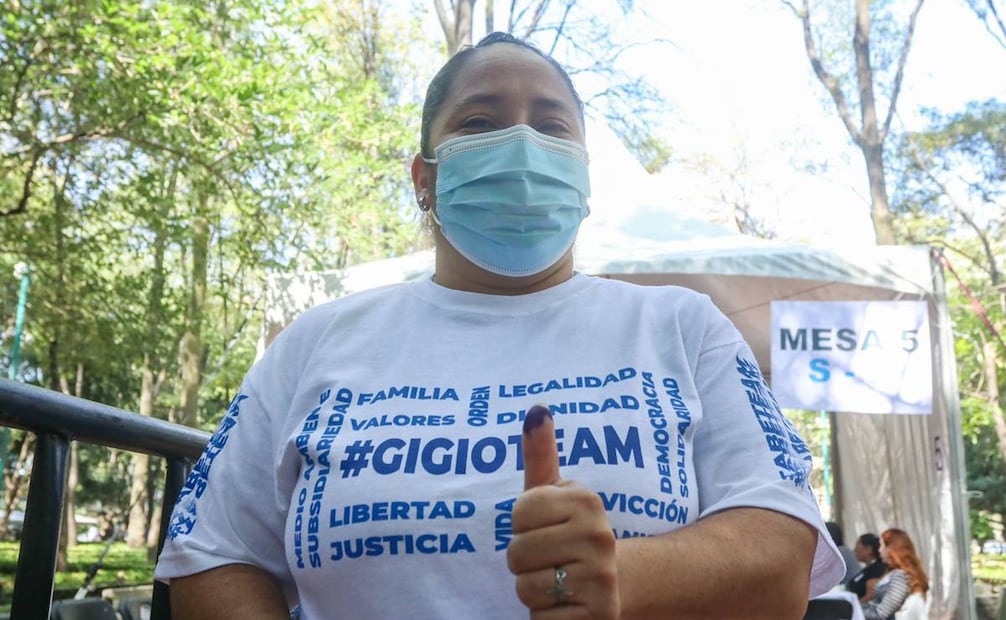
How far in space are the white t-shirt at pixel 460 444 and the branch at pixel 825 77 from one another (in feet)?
48.6

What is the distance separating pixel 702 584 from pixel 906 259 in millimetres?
5539

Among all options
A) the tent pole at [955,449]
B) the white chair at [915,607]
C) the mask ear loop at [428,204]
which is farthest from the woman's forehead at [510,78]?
the white chair at [915,607]

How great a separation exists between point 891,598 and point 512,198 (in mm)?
6202

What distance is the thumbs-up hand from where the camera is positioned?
871 millimetres

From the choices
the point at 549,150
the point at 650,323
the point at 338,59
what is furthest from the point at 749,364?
the point at 338,59

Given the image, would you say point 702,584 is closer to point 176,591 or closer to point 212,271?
point 176,591

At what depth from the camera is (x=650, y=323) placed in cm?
148

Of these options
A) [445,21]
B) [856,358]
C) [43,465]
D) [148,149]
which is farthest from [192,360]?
[43,465]

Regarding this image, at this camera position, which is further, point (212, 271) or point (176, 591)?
point (212, 271)

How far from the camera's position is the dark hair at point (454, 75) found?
180 cm

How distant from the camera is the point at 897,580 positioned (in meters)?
6.76

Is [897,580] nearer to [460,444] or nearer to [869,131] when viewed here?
[460,444]

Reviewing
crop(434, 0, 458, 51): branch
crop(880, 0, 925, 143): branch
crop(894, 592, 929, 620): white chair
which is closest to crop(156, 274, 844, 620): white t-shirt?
crop(894, 592, 929, 620): white chair

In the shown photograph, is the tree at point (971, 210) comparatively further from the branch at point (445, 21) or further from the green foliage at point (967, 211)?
the branch at point (445, 21)
